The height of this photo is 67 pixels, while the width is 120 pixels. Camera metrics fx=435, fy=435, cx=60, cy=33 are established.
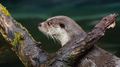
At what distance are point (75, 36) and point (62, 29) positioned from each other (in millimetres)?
195

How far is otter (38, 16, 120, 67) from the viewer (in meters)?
2.95

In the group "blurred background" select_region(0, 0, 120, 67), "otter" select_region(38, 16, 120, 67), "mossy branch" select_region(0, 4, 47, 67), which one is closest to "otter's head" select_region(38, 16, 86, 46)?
"otter" select_region(38, 16, 120, 67)

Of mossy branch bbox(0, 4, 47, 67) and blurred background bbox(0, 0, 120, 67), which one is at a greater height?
mossy branch bbox(0, 4, 47, 67)

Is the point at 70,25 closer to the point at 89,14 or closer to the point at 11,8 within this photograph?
the point at 89,14

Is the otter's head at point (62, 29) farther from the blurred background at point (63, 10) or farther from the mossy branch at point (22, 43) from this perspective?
the blurred background at point (63, 10)

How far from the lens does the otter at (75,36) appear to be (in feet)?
9.68

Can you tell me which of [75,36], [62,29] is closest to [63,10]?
[62,29]

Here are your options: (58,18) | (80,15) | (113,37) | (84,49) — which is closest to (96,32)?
(84,49)

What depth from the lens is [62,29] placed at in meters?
3.27

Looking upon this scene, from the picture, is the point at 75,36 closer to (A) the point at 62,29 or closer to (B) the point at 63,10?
(A) the point at 62,29

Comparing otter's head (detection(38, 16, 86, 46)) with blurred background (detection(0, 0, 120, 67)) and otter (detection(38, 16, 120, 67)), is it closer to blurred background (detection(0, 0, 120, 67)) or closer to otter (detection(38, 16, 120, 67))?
otter (detection(38, 16, 120, 67))

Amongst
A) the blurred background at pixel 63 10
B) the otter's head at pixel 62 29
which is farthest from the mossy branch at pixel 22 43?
the blurred background at pixel 63 10

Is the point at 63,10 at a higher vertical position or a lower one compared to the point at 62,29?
lower

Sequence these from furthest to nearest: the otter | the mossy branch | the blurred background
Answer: the blurred background → the mossy branch → the otter
